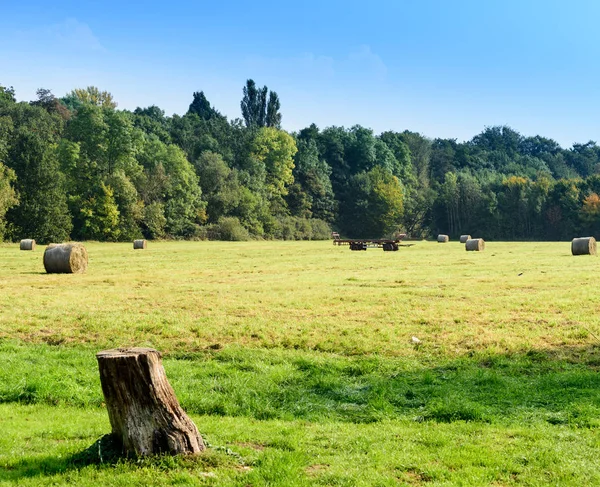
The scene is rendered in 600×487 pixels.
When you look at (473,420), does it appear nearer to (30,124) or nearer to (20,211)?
(20,211)

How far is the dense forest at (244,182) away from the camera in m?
77.2

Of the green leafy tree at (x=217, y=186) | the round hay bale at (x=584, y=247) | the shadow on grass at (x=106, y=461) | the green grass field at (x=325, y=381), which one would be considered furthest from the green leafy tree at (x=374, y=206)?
the shadow on grass at (x=106, y=461)

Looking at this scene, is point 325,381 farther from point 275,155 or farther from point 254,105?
point 254,105

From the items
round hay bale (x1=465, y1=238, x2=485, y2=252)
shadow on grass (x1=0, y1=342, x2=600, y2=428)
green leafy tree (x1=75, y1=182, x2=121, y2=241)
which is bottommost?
shadow on grass (x1=0, y1=342, x2=600, y2=428)

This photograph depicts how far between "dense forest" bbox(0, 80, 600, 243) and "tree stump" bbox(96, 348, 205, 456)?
2532 inches

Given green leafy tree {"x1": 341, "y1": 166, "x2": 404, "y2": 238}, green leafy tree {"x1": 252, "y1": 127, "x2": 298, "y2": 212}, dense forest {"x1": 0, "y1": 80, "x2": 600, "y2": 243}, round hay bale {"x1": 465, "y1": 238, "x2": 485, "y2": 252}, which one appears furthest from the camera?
green leafy tree {"x1": 341, "y1": 166, "x2": 404, "y2": 238}

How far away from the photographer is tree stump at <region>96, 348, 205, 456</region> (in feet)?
23.1

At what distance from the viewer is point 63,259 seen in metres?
30.7

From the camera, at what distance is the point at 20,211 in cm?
7088

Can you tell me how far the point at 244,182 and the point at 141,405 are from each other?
10094 centimetres

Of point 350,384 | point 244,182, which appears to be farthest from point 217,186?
point 350,384

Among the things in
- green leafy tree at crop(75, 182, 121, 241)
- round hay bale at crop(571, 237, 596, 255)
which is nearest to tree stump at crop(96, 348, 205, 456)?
round hay bale at crop(571, 237, 596, 255)

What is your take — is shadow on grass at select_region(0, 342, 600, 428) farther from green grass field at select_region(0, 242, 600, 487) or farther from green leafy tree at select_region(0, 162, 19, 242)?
green leafy tree at select_region(0, 162, 19, 242)

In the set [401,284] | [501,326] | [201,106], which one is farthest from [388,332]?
[201,106]
